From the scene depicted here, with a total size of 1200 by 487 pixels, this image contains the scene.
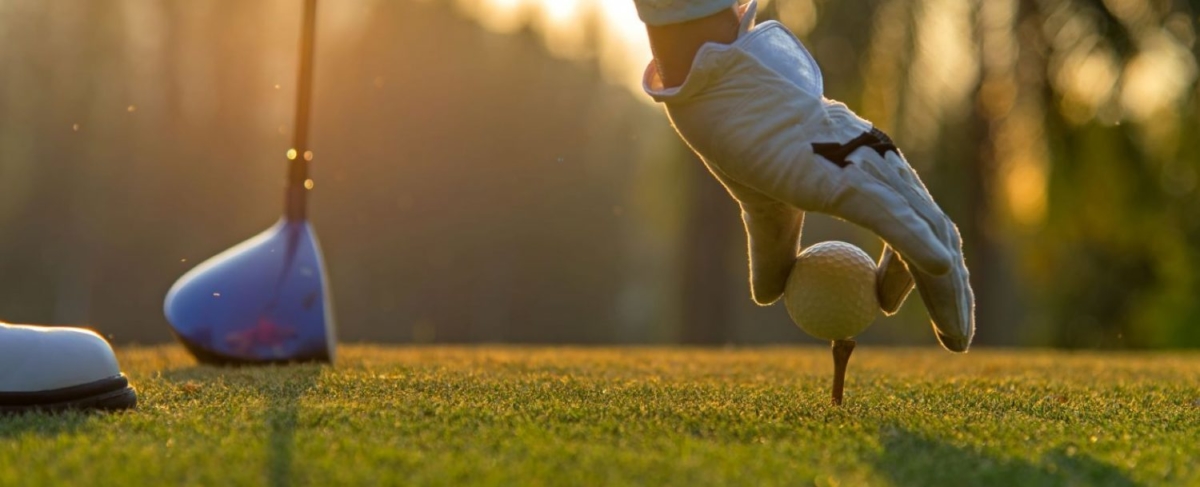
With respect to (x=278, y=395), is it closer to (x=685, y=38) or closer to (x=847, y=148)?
(x=685, y=38)

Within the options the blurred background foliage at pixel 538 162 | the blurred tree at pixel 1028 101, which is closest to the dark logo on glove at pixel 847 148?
the blurred background foliage at pixel 538 162

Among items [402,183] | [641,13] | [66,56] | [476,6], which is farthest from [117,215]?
[641,13]

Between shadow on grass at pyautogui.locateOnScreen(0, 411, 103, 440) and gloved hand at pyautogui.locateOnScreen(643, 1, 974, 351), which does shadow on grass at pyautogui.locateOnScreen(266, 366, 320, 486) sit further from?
gloved hand at pyautogui.locateOnScreen(643, 1, 974, 351)

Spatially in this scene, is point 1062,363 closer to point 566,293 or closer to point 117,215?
point 117,215

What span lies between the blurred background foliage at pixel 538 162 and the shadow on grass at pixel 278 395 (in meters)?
5.57

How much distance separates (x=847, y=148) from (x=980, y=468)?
0.65 metres

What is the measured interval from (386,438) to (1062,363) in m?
3.56

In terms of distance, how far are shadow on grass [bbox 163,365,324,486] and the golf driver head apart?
108 millimetres

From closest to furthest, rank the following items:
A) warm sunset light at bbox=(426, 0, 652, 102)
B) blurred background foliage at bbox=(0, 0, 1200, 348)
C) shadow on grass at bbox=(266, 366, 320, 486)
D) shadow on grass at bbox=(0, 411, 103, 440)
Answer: shadow on grass at bbox=(266, 366, 320, 486), shadow on grass at bbox=(0, 411, 103, 440), blurred background foliage at bbox=(0, 0, 1200, 348), warm sunset light at bbox=(426, 0, 652, 102)

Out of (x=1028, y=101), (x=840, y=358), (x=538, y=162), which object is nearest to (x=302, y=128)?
(x=840, y=358)

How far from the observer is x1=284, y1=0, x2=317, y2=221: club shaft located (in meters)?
3.88

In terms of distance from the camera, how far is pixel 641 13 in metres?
2.17

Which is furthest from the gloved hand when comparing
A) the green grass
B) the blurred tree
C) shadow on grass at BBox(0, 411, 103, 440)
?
the blurred tree

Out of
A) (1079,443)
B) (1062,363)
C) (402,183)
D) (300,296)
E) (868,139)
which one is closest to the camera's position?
(1079,443)
